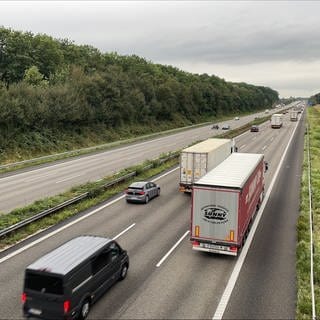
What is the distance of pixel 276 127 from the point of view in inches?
3725

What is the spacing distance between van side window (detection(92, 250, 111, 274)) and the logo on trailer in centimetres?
523

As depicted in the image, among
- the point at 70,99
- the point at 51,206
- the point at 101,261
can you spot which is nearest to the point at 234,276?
the point at 101,261

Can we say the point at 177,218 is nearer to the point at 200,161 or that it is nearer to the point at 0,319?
the point at 200,161

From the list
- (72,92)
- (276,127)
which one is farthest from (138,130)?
(276,127)

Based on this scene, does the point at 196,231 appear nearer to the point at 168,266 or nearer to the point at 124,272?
the point at 168,266

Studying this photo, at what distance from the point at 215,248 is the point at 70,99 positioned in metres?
50.0

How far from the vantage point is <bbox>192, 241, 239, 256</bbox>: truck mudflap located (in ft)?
58.9

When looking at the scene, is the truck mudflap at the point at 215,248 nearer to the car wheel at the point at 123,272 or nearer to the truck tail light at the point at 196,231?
the truck tail light at the point at 196,231

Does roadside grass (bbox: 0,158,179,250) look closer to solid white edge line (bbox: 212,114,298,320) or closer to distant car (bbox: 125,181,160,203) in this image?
distant car (bbox: 125,181,160,203)

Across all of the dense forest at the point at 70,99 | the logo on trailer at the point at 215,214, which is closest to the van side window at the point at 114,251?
the logo on trailer at the point at 215,214

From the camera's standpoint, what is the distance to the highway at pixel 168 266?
13.9 meters

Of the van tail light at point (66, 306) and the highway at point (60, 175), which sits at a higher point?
the van tail light at point (66, 306)

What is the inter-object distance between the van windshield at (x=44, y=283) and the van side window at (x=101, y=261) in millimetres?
1747

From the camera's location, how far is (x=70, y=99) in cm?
6334
